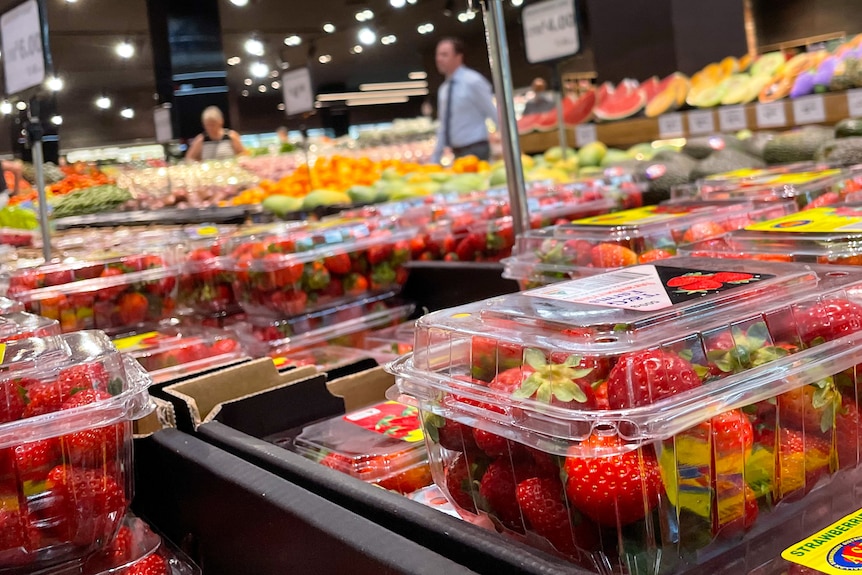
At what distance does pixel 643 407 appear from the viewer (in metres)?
0.73

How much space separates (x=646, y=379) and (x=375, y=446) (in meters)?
0.55

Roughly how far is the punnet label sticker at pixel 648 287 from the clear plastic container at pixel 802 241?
0.92 feet

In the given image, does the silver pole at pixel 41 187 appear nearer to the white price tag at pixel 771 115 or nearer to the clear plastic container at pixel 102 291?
the clear plastic container at pixel 102 291

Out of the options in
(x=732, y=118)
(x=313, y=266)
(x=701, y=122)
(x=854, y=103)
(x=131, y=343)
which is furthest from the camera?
(x=701, y=122)

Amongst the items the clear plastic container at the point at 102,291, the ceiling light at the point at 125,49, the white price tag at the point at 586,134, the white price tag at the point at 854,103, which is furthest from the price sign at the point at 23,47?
the white price tag at the point at 586,134

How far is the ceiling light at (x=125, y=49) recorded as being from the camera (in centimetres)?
334

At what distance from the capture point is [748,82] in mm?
4172

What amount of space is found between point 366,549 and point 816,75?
11.4 ft

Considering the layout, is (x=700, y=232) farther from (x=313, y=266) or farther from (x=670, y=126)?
(x=670, y=126)

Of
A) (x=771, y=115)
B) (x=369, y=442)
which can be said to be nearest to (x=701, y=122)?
(x=771, y=115)

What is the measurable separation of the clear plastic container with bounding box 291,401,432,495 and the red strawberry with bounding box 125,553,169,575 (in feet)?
0.78

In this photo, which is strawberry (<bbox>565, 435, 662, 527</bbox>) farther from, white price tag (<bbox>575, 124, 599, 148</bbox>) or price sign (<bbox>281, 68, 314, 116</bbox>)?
white price tag (<bbox>575, 124, 599, 148</bbox>)

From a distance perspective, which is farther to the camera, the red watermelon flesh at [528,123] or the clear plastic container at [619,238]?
the red watermelon flesh at [528,123]

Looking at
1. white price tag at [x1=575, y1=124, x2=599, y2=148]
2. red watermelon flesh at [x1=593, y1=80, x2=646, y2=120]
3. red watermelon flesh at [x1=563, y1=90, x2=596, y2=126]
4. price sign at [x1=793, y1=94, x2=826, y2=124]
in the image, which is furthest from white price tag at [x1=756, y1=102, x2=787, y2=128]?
red watermelon flesh at [x1=563, y1=90, x2=596, y2=126]
